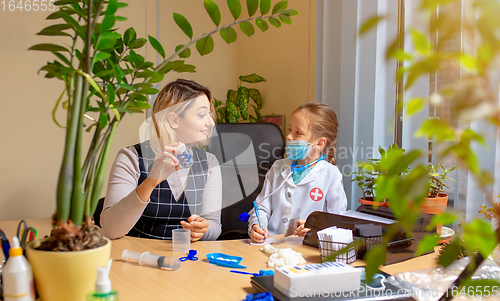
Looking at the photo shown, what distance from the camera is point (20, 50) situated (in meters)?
2.34

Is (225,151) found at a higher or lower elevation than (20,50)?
lower

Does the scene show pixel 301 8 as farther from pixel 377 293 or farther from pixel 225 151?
pixel 377 293

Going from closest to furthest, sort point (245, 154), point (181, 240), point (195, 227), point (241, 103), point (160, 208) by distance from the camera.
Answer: point (181, 240), point (195, 227), point (160, 208), point (245, 154), point (241, 103)

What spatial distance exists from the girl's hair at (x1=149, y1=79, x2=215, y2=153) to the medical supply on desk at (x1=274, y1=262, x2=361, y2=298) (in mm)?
993

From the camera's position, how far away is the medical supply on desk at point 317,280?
720mm

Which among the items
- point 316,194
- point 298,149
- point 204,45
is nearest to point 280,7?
point 204,45

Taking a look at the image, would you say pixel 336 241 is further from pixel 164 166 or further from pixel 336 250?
pixel 164 166

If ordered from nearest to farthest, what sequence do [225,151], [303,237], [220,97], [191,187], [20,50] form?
[303,237] < [191,187] < [225,151] < [20,50] < [220,97]

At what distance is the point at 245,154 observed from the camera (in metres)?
2.00

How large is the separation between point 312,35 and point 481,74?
2.25m

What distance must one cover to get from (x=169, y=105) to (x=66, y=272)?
1.05 meters

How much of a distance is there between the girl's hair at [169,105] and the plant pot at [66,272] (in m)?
1.00

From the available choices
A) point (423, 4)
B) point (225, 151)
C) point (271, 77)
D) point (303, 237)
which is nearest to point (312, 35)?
point (271, 77)

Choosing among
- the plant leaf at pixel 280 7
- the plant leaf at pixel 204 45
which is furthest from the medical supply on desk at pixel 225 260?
the plant leaf at pixel 280 7
